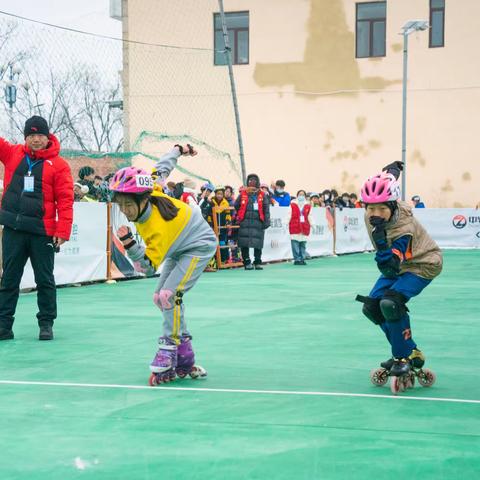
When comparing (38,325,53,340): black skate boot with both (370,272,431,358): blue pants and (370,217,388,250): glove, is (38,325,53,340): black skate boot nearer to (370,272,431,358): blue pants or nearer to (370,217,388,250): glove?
(370,272,431,358): blue pants

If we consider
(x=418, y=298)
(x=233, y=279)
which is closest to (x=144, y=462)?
(x=418, y=298)

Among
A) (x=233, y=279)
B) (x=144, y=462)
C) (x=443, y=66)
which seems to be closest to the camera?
(x=144, y=462)

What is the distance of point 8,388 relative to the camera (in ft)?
23.0

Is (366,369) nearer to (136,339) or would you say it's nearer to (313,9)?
(136,339)

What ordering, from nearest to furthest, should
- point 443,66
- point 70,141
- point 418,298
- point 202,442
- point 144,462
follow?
1. point 144,462
2. point 202,442
3. point 418,298
4. point 70,141
5. point 443,66

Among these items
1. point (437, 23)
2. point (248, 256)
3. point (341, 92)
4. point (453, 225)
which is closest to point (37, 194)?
point (248, 256)

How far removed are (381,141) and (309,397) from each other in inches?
1192

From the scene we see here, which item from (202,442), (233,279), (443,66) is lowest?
(233,279)

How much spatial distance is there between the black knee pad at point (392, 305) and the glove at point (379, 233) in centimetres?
35

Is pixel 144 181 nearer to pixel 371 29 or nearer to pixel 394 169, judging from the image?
pixel 394 169

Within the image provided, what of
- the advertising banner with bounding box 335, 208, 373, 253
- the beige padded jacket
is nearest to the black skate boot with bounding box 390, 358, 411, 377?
the beige padded jacket

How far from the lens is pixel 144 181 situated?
6.84 meters

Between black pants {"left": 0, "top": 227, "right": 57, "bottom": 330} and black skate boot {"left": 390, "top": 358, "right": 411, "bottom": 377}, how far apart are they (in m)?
3.96

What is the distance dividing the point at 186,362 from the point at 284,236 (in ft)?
56.8
